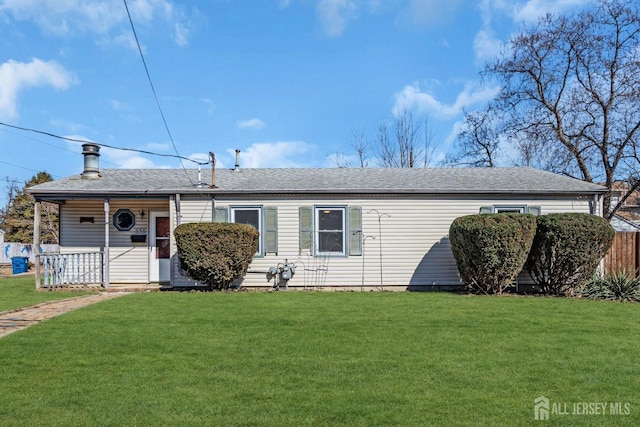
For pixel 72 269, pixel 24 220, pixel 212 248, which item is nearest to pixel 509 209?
pixel 212 248

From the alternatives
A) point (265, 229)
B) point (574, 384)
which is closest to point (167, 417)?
point (574, 384)

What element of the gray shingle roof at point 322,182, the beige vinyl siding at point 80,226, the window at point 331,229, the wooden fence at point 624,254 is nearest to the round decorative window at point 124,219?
the beige vinyl siding at point 80,226

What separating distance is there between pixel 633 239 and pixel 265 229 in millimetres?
9448

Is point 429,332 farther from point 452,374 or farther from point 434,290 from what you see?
point 434,290

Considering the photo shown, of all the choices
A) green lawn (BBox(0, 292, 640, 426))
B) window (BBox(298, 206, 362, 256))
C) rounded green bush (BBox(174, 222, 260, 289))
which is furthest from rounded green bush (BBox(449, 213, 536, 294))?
rounded green bush (BBox(174, 222, 260, 289))

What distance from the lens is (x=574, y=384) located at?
166 inches

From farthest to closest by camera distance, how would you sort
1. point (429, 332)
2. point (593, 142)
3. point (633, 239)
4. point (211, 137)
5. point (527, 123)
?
point (527, 123), point (593, 142), point (211, 137), point (633, 239), point (429, 332)

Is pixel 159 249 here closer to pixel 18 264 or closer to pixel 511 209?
pixel 511 209

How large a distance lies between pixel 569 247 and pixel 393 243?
13.2ft

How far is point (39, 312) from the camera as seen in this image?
8.06 m

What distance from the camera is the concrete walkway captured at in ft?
22.5

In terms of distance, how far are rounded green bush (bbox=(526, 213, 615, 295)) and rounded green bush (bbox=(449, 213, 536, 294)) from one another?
0.47 metres

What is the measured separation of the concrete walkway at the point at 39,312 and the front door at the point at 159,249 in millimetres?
2303

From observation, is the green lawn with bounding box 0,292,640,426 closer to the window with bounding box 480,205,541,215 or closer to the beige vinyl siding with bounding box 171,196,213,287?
the beige vinyl siding with bounding box 171,196,213,287
